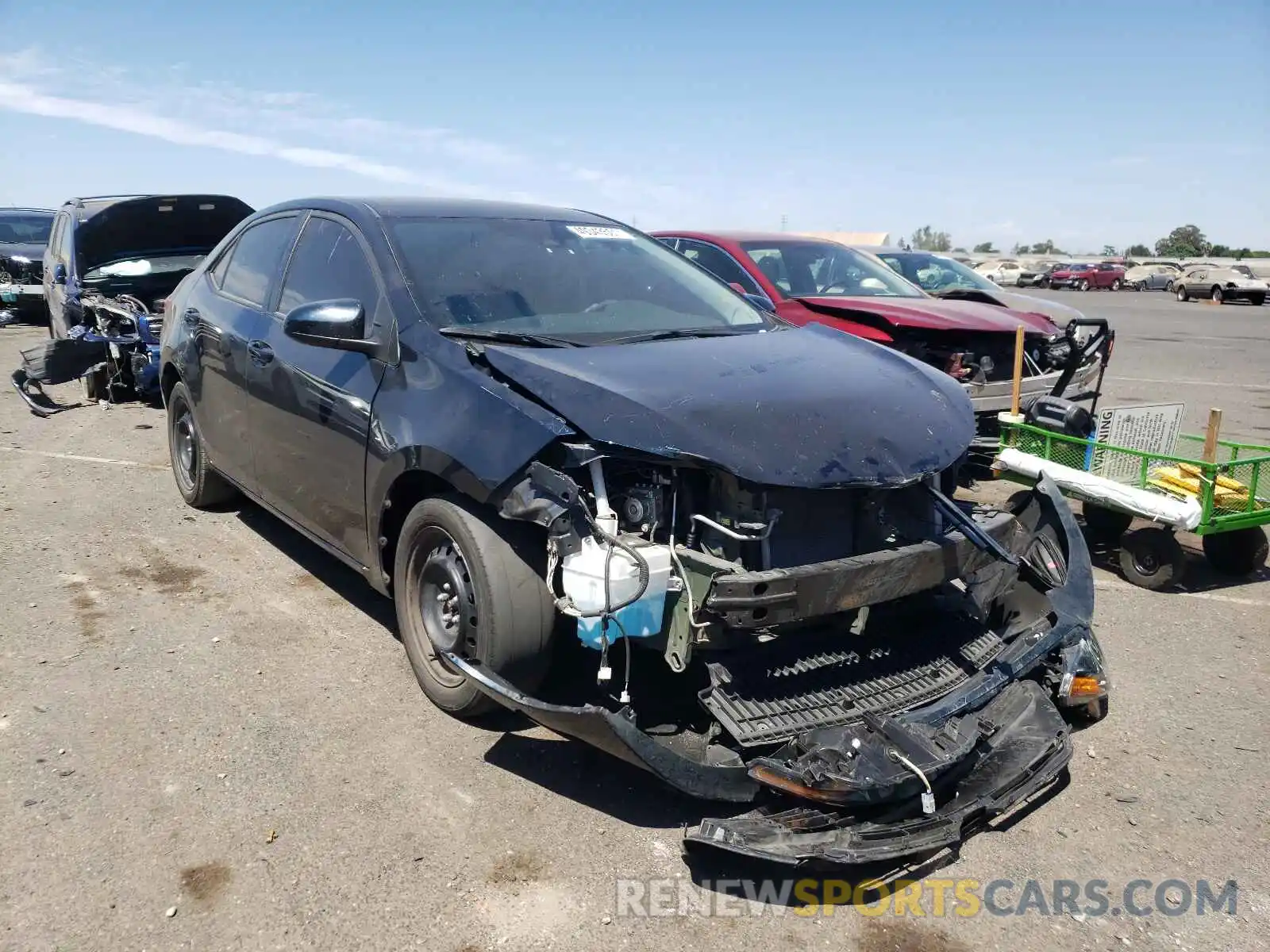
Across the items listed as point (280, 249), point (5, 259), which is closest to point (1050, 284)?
point (5, 259)

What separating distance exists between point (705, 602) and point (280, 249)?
302cm

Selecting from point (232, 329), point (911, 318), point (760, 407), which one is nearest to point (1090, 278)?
point (911, 318)

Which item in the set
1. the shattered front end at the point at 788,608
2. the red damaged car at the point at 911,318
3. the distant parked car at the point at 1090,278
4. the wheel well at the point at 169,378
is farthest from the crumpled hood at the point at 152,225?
the distant parked car at the point at 1090,278

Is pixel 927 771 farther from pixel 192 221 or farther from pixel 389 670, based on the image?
pixel 192 221

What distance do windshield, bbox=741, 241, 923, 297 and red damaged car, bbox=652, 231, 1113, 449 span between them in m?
0.01

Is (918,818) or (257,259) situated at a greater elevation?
(257,259)

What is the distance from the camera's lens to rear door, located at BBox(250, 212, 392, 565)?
3879 mm

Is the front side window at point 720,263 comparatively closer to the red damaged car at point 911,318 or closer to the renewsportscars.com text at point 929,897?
the red damaged car at point 911,318

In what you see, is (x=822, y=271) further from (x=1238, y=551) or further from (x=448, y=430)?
(x=448, y=430)

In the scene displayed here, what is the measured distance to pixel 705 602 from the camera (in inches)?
114

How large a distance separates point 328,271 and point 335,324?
656 mm

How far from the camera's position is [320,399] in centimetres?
408

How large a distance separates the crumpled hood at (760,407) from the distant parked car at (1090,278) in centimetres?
4692

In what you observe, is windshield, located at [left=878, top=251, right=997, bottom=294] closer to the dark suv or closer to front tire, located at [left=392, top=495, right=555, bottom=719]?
the dark suv
